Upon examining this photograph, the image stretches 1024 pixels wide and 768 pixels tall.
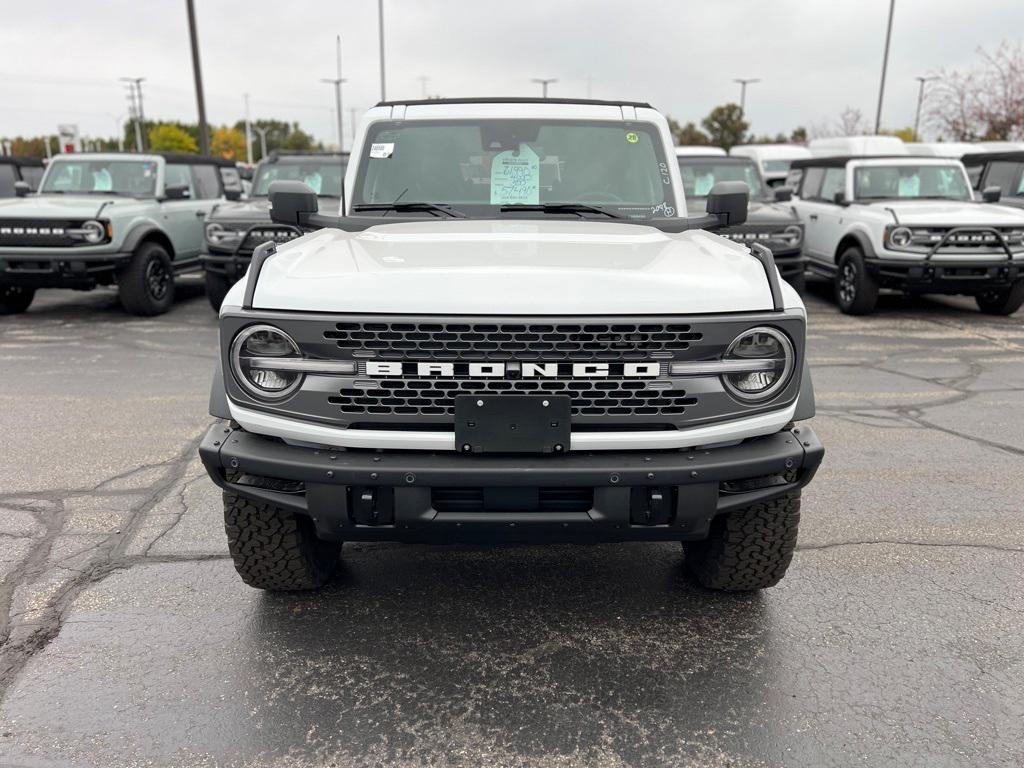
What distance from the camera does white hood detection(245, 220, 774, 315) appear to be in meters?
2.46

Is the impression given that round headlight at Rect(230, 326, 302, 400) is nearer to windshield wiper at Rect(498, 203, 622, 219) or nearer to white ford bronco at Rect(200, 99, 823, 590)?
white ford bronco at Rect(200, 99, 823, 590)

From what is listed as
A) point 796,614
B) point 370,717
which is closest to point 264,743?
point 370,717

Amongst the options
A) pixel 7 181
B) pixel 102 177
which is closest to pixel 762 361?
pixel 102 177

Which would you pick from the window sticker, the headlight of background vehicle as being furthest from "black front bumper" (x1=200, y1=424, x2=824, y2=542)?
the headlight of background vehicle

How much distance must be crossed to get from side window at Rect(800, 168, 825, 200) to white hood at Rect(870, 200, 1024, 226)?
5.76ft

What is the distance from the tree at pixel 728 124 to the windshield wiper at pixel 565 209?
49769 mm

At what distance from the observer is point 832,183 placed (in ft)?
36.6

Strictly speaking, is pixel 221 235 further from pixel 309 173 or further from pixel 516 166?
pixel 516 166

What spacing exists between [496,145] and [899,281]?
706cm

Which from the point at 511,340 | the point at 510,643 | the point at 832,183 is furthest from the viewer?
the point at 832,183

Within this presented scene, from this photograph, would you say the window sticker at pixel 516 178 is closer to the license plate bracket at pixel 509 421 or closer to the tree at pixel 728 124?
the license plate bracket at pixel 509 421

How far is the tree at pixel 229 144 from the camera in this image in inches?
3909

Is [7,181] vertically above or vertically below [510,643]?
above

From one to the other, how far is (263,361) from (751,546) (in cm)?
181
